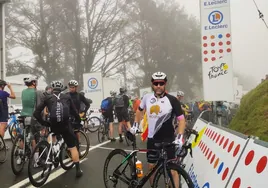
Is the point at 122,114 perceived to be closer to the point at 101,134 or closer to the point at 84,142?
the point at 101,134

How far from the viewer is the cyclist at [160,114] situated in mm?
4527

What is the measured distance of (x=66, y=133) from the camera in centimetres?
602

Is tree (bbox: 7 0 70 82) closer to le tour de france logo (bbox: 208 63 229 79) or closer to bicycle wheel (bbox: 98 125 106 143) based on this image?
bicycle wheel (bbox: 98 125 106 143)

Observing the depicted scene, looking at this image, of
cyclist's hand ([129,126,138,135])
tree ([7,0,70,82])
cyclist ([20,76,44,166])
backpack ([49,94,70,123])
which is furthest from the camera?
tree ([7,0,70,82])

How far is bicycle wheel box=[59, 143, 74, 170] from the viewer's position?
6.61 metres

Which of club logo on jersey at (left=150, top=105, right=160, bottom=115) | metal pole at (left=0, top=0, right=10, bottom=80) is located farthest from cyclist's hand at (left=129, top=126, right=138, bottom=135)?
metal pole at (left=0, top=0, right=10, bottom=80)

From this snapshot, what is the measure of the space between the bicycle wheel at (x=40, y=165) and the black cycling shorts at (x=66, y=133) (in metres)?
0.30

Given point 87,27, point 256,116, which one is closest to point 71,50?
point 87,27

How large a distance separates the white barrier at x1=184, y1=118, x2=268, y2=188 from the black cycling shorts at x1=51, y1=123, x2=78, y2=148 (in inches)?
94.8

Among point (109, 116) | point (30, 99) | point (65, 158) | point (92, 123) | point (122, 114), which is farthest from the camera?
point (92, 123)

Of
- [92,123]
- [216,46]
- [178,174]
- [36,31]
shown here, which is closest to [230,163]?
[178,174]

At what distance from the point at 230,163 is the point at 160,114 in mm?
1506

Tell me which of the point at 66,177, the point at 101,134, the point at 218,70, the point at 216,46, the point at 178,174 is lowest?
the point at 66,177

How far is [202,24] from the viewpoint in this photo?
28.5 ft
